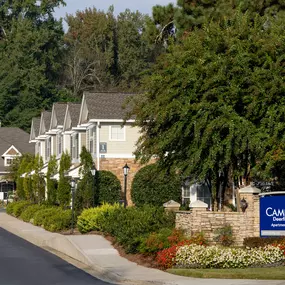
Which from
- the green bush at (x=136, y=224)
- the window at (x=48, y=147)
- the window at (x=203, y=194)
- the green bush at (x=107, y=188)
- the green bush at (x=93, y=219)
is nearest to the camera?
the green bush at (x=136, y=224)

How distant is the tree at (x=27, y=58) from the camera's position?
9081 cm

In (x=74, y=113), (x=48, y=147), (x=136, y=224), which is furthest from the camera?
(x=48, y=147)

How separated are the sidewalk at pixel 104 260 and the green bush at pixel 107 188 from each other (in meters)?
4.64

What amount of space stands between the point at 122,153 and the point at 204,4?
986cm

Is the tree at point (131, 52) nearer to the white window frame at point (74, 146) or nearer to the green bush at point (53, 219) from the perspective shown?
the white window frame at point (74, 146)

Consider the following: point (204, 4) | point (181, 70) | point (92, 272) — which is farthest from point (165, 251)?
point (204, 4)

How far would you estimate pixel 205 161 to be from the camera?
3056cm

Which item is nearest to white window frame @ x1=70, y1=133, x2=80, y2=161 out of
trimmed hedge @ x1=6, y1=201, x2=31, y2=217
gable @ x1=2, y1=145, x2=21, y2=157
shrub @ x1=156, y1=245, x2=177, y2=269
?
trimmed hedge @ x1=6, y1=201, x2=31, y2=217

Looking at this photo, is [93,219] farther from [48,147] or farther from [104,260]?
[48,147]

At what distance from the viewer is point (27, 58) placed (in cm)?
9394

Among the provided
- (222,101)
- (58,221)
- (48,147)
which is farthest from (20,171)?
(222,101)

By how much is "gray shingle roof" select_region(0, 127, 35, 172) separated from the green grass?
184ft

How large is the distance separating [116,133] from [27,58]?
1852 inches

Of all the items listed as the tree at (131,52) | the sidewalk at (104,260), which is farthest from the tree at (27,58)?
the sidewalk at (104,260)
